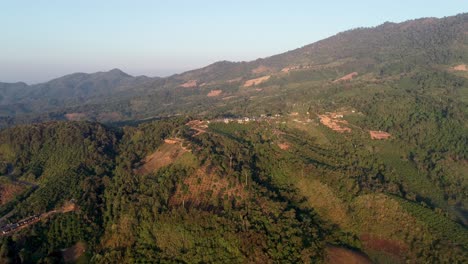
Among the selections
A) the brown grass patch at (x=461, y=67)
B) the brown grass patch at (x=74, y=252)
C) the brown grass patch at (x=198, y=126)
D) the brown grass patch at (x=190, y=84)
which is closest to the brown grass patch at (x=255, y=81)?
the brown grass patch at (x=190, y=84)

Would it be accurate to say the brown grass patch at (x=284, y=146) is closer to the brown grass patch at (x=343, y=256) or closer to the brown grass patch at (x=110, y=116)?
the brown grass patch at (x=343, y=256)

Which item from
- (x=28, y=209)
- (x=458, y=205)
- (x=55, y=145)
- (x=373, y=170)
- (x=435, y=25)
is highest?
(x=435, y=25)

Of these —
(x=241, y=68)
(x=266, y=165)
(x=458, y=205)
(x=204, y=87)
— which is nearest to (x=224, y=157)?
(x=266, y=165)

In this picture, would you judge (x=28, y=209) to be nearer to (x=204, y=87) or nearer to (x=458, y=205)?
(x=458, y=205)

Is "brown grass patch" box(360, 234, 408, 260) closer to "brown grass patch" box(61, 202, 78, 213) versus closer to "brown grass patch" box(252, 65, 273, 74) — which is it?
"brown grass patch" box(61, 202, 78, 213)

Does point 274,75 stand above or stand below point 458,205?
above

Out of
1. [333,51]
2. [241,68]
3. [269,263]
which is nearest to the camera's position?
[269,263]

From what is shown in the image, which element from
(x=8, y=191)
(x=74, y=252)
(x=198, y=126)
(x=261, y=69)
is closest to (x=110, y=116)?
(x=261, y=69)
